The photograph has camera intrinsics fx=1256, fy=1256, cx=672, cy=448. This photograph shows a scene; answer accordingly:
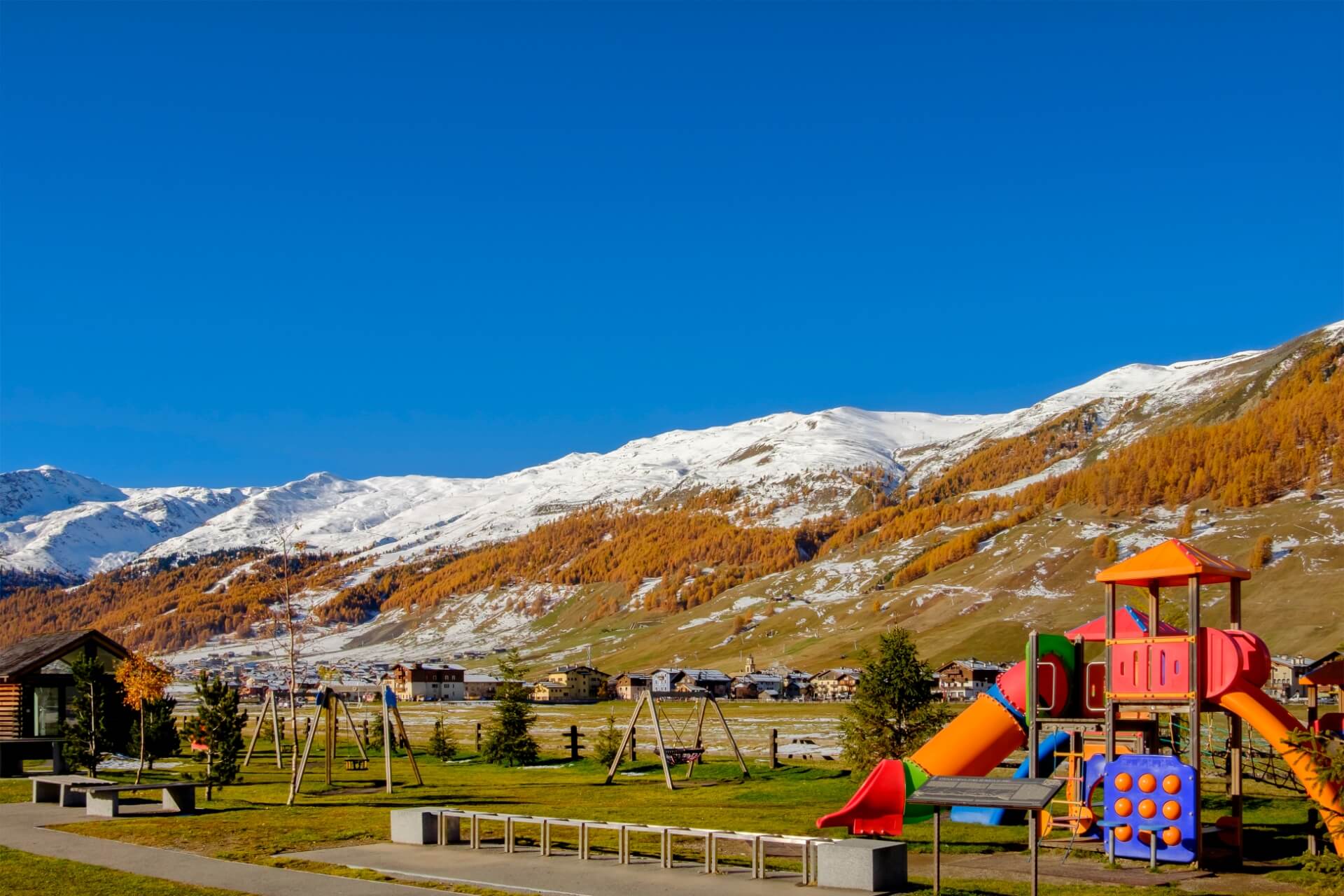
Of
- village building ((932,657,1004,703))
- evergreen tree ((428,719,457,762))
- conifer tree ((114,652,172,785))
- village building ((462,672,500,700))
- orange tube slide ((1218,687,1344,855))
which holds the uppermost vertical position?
orange tube slide ((1218,687,1344,855))

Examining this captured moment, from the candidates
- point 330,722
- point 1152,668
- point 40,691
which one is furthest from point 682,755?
point 40,691

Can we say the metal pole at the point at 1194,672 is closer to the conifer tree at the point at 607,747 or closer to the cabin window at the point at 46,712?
the conifer tree at the point at 607,747

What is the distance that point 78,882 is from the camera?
74.8 ft

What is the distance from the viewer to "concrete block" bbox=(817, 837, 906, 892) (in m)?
21.2

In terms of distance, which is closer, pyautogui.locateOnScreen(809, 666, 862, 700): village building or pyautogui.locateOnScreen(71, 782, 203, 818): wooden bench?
pyautogui.locateOnScreen(71, 782, 203, 818): wooden bench

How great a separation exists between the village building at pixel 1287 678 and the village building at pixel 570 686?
91.9 meters

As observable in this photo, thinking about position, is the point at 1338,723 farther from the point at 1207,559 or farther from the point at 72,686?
the point at 72,686

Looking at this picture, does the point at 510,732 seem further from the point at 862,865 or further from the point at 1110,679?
the point at 862,865

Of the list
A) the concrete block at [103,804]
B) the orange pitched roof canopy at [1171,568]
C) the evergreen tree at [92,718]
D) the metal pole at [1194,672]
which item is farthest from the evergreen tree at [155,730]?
the metal pole at [1194,672]

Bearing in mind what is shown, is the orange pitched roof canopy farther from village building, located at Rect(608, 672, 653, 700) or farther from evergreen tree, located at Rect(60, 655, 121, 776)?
village building, located at Rect(608, 672, 653, 700)

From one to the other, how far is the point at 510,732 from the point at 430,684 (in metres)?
134

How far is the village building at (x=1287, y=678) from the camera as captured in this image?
133m

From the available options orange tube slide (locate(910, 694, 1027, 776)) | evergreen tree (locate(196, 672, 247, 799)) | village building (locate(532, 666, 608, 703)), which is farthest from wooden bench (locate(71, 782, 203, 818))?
village building (locate(532, 666, 608, 703))

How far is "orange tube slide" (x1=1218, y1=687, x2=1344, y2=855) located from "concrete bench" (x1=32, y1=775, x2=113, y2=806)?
29.5m
